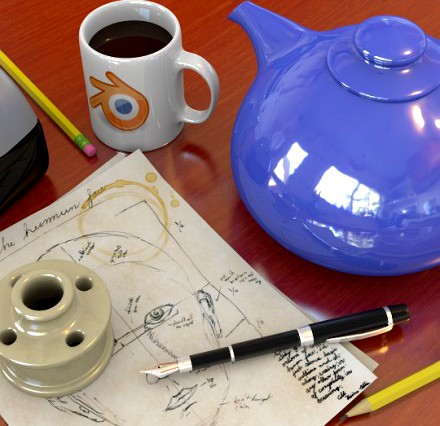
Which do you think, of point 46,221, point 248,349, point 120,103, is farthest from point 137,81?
point 248,349

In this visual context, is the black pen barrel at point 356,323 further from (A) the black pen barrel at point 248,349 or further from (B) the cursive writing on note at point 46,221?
(B) the cursive writing on note at point 46,221

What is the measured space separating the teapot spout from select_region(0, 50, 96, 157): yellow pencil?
0.58 ft

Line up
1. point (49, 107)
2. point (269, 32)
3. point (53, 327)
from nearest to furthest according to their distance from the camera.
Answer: point (53, 327), point (269, 32), point (49, 107)

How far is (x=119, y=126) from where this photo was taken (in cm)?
64

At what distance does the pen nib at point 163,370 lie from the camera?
0.51 metres

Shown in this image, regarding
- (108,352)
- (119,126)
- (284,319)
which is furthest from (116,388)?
(119,126)

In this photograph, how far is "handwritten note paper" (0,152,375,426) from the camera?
51 centimetres

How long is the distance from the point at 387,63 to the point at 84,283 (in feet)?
Result: 0.85

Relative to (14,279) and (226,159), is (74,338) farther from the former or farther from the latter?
(226,159)

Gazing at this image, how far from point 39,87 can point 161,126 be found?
0.14m

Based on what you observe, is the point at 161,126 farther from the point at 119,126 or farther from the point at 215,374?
the point at 215,374

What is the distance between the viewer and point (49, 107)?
679 millimetres

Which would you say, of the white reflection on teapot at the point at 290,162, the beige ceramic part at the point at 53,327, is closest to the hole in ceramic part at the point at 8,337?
the beige ceramic part at the point at 53,327

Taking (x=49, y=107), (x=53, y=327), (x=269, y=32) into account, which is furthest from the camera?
(x=49, y=107)
